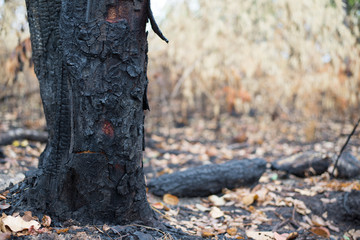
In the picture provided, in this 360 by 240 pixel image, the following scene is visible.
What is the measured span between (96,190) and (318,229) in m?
1.57

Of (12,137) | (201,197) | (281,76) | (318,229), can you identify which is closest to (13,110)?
(12,137)

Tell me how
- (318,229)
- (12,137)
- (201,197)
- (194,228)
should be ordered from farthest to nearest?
1. (12,137)
2. (201,197)
3. (318,229)
4. (194,228)

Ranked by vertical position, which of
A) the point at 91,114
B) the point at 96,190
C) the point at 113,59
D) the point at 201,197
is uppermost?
the point at 113,59

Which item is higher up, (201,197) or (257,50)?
(257,50)

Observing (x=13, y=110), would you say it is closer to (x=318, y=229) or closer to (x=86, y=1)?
(x=86, y=1)

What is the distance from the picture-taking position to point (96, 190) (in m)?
1.42

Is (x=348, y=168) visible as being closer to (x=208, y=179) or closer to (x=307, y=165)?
(x=307, y=165)

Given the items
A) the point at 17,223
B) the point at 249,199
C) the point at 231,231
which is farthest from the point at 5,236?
the point at 249,199

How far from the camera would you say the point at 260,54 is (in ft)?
17.0

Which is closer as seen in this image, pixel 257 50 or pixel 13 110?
pixel 257 50

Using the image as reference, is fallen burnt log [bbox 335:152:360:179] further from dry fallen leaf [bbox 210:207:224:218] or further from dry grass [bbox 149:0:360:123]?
dry grass [bbox 149:0:360:123]

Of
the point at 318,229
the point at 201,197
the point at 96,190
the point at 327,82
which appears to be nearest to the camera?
the point at 96,190

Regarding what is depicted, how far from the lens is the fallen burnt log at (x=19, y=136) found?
3581mm

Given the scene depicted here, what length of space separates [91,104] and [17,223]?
63cm
